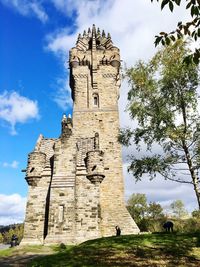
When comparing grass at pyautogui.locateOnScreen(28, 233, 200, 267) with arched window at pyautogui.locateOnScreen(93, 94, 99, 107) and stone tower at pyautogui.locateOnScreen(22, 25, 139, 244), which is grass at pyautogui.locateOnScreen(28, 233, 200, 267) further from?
arched window at pyautogui.locateOnScreen(93, 94, 99, 107)

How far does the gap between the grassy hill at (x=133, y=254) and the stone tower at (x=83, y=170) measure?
20.1 ft

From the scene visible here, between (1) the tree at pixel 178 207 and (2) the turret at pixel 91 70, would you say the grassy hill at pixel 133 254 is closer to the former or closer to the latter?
(2) the turret at pixel 91 70

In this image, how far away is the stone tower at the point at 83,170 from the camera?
2061cm

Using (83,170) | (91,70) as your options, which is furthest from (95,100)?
(83,170)

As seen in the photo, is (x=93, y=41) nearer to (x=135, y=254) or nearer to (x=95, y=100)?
(x=95, y=100)

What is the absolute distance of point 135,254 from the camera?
11.5 m

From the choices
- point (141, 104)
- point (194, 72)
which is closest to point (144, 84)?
point (141, 104)

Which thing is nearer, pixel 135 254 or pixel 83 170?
pixel 135 254

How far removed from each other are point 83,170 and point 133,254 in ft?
39.1

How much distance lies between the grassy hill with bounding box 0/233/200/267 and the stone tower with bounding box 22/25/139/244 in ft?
20.1

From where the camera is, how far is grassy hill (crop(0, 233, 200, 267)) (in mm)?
10469

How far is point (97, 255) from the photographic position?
1167 cm

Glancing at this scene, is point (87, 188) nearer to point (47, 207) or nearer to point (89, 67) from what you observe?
point (47, 207)

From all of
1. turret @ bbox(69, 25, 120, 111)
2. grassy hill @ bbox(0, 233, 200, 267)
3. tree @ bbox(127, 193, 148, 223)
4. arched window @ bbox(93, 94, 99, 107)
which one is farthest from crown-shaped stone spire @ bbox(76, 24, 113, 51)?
tree @ bbox(127, 193, 148, 223)
